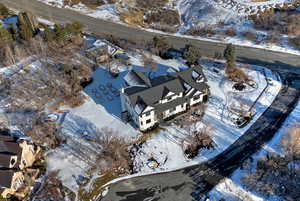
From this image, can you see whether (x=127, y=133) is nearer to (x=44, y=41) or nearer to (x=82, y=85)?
(x=82, y=85)

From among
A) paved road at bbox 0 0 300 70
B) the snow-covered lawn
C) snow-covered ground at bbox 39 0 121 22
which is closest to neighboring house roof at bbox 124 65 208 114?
the snow-covered lawn

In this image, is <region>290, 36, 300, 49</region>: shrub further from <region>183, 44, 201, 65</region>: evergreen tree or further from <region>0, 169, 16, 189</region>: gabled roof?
<region>0, 169, 16, 189</region>: gabled roof

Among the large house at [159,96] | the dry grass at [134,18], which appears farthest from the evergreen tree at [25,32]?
the large house at [159,96]

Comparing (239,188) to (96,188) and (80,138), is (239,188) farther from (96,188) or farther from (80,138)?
(80,138)

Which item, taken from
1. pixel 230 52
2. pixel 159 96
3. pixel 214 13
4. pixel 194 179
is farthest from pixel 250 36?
pixel 194 179

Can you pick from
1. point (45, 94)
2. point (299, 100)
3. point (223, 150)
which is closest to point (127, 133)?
point (223, 150)
